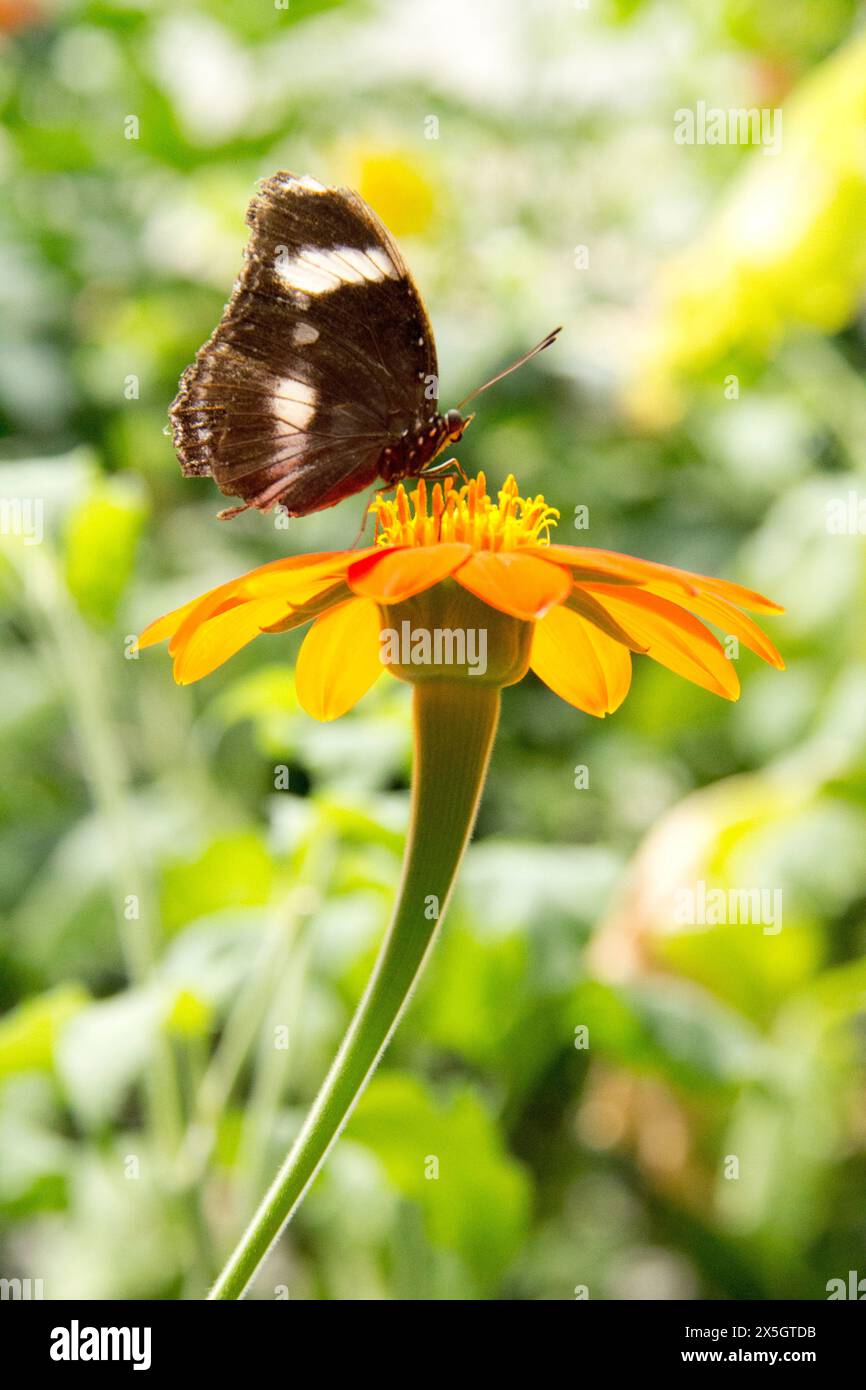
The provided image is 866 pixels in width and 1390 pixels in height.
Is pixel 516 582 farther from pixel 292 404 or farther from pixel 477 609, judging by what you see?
pixel 292 404

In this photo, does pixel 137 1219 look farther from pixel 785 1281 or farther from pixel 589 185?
pixel 589 185

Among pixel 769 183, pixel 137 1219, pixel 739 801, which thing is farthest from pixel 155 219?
pixel 137 1219

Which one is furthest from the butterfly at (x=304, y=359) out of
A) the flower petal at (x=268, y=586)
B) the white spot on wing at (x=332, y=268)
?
the flower petal at (x=268, y=586)

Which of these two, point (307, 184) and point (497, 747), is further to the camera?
point (497, 747)

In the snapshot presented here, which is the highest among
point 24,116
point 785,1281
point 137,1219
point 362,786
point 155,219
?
point 24,116

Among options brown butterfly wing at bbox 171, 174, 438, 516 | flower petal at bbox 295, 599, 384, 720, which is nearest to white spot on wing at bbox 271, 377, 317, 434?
brown butterfly wing at bbox 171, 174, 438, 516

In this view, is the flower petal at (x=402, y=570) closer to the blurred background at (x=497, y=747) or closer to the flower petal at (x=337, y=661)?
the flower petal at (x=337, y=661)

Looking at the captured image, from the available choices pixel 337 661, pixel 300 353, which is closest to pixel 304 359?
pixel 300 353
